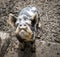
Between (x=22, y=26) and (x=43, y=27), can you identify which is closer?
(x=22, y=26)

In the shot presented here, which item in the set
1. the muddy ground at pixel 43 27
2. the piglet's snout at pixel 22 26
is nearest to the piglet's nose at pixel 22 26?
the piglet's snout at pixel 22 26

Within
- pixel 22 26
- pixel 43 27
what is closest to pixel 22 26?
pixel 22 26

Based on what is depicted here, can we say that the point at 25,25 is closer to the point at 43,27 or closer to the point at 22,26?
the point at 22,26

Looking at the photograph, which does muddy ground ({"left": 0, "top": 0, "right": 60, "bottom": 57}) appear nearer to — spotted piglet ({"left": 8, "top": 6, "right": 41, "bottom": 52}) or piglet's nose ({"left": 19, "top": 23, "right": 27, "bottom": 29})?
spotted piglet ({"left": 8, "top": 6, "right": 41, "bottom": 52})

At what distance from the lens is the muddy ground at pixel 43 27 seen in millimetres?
1526

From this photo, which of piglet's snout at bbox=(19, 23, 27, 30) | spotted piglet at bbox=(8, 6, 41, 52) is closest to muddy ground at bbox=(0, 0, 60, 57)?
spotted piglet at bbox=(8, 6, 41, 52)

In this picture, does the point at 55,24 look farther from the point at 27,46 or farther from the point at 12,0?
the point at 12,0

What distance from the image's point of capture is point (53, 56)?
1496 millimetres

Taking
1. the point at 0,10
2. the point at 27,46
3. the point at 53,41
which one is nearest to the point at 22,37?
the point at 27,46

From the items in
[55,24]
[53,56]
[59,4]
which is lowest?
[53,56]

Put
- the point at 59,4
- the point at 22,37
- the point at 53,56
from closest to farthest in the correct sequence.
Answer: the point at 22,37 → the point at 53,56 → the point at 59,4

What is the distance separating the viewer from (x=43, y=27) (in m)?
1.63

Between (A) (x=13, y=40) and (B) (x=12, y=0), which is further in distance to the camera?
(B) (x=12, y=0)

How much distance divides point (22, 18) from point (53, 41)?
34 centimetres
